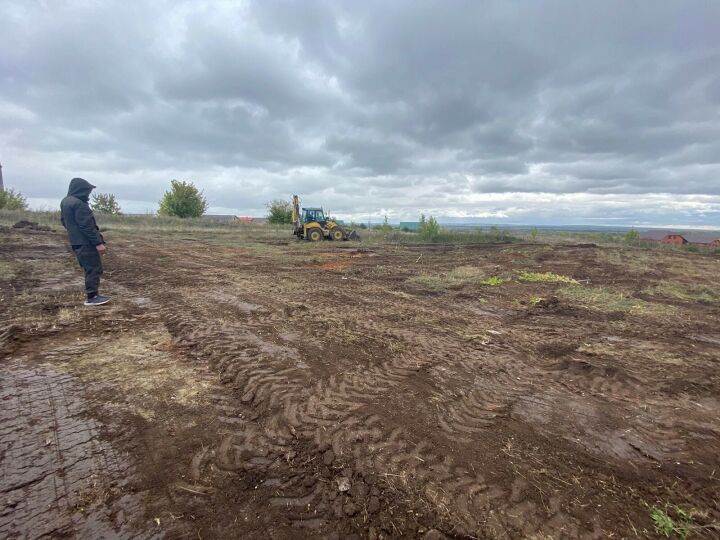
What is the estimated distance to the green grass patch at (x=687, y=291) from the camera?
8.41 metres

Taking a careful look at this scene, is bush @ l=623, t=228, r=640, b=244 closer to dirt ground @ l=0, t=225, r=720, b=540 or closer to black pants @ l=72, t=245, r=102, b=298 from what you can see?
dirt ground @ l=0, t=225, r=720, b=540

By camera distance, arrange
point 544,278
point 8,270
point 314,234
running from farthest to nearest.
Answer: point 314,234
point 544,278
point 8,270

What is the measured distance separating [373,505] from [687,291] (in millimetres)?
11479

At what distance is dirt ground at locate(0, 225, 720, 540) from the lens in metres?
2.04

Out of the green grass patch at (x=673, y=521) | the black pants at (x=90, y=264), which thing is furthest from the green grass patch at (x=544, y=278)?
the black pants at (x=90, y=264)

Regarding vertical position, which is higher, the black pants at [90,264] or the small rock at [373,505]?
the black pants at [90,264]

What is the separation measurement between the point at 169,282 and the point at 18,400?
580cm

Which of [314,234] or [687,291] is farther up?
[314,234]

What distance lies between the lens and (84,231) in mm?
5766

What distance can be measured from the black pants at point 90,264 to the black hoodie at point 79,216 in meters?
0.12

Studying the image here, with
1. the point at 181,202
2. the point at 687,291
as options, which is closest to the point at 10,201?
the point at 181,202

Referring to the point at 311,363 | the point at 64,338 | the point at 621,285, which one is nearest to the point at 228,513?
the point at 311,363

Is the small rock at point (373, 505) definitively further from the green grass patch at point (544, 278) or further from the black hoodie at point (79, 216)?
the green grass patch at point (544, 278)

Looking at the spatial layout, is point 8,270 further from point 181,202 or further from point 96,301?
point 181,202
